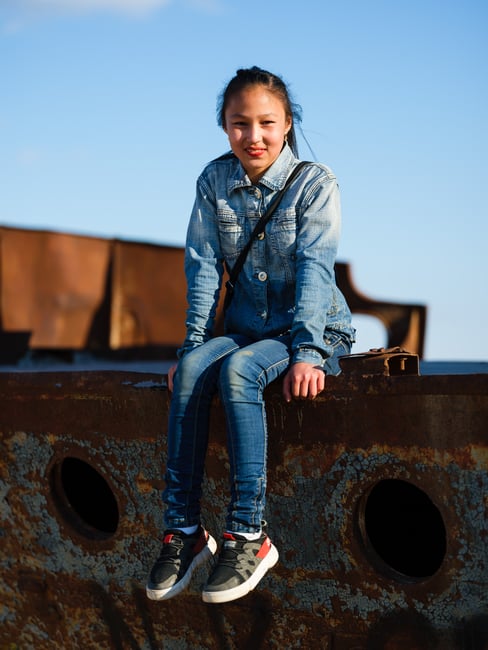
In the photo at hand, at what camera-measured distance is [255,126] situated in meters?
3.10

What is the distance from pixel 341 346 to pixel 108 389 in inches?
37.9

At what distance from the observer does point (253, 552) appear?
2.79 m

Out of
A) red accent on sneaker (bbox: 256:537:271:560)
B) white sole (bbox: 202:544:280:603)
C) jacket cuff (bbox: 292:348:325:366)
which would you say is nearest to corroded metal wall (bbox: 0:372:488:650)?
jacket cuff (bbox: 292:348:325:366)

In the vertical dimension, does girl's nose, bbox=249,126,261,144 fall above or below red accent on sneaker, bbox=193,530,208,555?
above

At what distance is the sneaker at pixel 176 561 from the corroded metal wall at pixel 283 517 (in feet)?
1.15

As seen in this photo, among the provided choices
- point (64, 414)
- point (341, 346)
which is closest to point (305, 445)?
point (341, 346)

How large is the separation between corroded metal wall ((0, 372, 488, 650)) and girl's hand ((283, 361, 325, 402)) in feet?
0.25

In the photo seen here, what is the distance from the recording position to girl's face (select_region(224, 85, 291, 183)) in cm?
308

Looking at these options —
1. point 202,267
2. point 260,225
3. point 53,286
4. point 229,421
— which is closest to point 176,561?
point 229,421

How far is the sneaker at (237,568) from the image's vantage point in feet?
8.84

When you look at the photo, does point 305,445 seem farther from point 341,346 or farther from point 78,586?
point 78,586

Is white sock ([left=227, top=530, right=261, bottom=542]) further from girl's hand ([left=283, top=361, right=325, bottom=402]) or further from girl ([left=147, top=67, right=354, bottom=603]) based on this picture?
girl's hand ([left=283, top=361, right=325, bottom=402])

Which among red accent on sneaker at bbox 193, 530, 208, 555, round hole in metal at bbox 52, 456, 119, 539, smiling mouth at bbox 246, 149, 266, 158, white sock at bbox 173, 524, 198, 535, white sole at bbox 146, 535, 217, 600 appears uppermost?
smiling mouth at bbox 246, 149, 266, 158

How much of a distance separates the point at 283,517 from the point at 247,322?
0.68 metres
